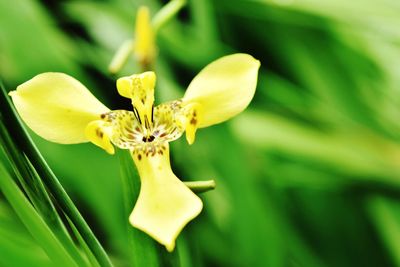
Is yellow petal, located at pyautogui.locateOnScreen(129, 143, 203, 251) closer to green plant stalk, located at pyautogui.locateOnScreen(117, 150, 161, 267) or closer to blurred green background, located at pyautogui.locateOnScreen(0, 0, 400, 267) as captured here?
green plant stalk, located at pyautogui.locateOnScreen(117, 150, 161, 267)

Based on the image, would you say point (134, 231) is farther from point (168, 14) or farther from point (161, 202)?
point (168, 14)

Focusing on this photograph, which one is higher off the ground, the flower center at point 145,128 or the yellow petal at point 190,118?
the yellow petal at point 190,118

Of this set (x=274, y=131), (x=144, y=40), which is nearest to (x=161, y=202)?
(x=144, y=40)

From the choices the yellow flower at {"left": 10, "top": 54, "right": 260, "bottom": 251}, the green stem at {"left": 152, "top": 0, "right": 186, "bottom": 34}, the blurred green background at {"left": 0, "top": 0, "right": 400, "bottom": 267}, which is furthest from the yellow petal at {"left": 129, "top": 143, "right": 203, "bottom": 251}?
the blurred green background at {"left": 0, "top": 0, "right": 400, "bottom": 267}

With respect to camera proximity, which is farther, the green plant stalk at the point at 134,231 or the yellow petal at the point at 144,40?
the yellow petal at the point at 144,40

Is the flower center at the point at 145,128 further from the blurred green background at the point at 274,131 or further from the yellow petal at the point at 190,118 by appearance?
the blurred green background at the point at 274,131

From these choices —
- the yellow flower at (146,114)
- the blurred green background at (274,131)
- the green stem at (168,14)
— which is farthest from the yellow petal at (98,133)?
the blurred green background at (274,131)
